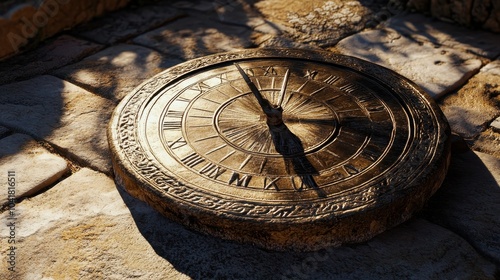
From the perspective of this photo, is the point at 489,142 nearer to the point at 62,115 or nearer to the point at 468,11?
the point at 468,11

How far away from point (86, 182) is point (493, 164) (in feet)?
6.89

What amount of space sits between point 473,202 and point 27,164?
2265mm

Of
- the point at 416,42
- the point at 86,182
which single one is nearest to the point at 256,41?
the point at 416,42

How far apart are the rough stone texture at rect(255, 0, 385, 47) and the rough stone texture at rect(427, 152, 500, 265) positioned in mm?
1688

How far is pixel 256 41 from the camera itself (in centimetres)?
450

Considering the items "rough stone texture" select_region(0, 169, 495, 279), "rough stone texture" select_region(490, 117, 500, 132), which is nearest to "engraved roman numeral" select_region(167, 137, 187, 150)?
"rough stone texture" select_region(0, 169, 495, 279)

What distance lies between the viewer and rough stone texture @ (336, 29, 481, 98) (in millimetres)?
3884

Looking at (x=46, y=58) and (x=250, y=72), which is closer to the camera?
(x=250, y=72)

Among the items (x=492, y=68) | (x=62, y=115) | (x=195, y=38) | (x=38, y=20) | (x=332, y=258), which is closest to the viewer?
(x=332, y=258)

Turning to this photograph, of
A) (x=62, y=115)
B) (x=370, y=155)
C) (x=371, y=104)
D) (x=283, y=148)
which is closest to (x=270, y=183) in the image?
(x=283, y=148)

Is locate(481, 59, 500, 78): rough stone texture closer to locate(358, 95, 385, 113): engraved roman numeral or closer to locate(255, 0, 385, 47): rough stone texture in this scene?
locate(255, 0, 385, 47): rough stone texture

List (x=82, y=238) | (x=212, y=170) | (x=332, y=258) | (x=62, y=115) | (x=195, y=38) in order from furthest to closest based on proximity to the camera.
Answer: (x=195, y=38), (x=62, y=115), (x=212, y=170), (x=82, y=238), (x=332, y=258)

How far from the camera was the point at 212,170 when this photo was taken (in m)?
2.74

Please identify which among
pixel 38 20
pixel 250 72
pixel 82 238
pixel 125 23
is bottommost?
pixel 82 238
